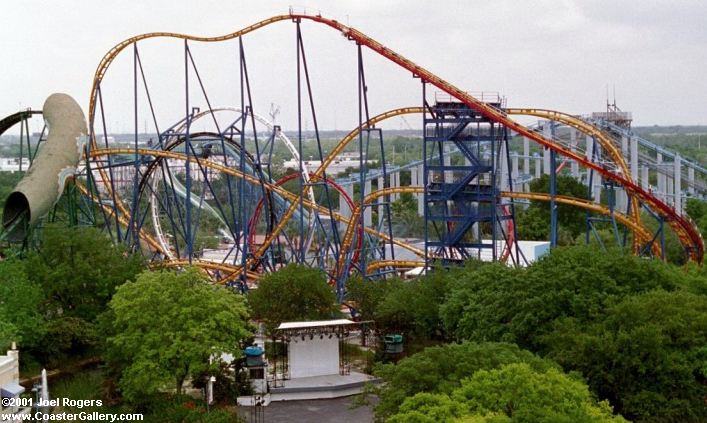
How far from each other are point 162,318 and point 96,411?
2.07 metres

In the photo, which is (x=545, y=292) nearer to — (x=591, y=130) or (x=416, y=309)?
(x=416, y=309)

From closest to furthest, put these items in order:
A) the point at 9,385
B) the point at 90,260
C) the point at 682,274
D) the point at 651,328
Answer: the point at 9,385 → the point at 651,328 → the point at 682,274 → the point at 90,260

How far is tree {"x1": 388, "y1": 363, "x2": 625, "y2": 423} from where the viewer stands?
15.0m

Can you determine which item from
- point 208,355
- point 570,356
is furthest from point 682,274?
point 208,355

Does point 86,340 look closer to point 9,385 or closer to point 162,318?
point 162,318

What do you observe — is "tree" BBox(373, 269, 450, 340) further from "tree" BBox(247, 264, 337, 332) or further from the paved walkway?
the paved walkway

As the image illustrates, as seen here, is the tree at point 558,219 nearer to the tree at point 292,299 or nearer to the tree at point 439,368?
the tree at point 292,299

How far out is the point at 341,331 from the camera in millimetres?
23938

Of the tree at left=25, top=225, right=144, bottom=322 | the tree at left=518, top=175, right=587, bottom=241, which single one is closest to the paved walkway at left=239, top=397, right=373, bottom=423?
the tree at left=25, top=225, right=144, bottom=322

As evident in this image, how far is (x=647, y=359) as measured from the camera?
61.3ft

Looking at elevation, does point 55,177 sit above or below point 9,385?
above

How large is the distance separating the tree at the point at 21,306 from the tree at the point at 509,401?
10726 millimetres

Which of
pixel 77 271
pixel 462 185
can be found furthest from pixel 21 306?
pixel 462 185

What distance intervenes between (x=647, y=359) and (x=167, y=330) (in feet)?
28.6
